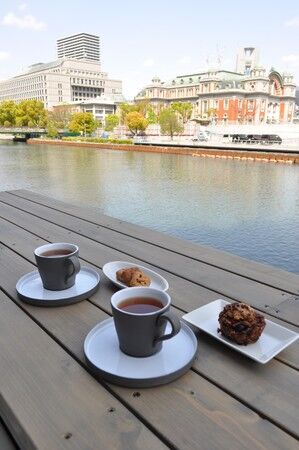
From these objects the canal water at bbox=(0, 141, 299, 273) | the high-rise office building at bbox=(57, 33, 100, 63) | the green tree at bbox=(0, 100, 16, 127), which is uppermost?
the high-rise office building at bbox=(57, 33, 100, 63)

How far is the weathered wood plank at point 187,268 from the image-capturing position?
3.22ft

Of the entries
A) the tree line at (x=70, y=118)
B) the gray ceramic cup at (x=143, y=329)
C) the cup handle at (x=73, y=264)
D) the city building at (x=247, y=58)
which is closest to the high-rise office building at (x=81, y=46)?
the city building at (x=247, y=58)

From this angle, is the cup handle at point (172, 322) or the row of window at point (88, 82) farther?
the row of window at point (88, 82)

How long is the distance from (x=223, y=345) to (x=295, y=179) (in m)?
11.5

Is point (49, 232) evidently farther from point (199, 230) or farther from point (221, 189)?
point (221, 189)

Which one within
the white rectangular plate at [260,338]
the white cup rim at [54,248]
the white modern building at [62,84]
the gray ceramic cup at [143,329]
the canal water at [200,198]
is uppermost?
the white modern building at [62,84]

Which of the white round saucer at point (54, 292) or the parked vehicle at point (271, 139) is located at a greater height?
the parked vehicle at point (271, 139)

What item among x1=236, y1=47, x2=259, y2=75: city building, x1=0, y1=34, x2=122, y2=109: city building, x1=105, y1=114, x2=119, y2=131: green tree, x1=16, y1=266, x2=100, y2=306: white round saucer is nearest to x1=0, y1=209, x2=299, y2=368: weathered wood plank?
x1=16, y1=266, x2=100, y2=306: white round saucer

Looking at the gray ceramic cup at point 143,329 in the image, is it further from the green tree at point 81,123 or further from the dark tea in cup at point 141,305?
the green tree at point 81,123

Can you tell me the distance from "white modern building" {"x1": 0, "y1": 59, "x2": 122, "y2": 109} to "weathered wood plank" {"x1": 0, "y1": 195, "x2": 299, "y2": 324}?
214ft

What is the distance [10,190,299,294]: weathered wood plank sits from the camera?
1.10 meters

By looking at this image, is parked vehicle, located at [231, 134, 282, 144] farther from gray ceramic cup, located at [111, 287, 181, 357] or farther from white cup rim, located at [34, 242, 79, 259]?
gray ceramic cup, located at [111, 287, 181, 357]

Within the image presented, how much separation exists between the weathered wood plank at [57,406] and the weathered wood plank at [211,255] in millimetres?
644

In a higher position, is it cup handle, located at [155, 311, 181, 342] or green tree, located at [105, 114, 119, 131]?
green tree, located at [105, 114, 119, 131]
